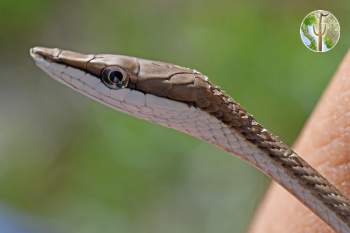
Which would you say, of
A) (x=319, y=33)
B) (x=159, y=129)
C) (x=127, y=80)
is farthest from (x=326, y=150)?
(x=159, y=129)

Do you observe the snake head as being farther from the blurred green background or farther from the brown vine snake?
the blurred green background

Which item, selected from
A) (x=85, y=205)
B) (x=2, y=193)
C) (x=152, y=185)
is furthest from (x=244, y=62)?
(x=2, y=193)

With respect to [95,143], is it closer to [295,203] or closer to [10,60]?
[10,60]

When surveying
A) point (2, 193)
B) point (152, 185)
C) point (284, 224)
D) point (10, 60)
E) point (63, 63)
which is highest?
point (63, 63)

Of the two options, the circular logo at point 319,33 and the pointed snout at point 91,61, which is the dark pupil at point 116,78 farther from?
the circular logo at point 319,33

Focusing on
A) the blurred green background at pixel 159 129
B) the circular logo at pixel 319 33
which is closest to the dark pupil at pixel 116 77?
the circular logo at pixel 319 33

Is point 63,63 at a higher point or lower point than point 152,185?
higher
